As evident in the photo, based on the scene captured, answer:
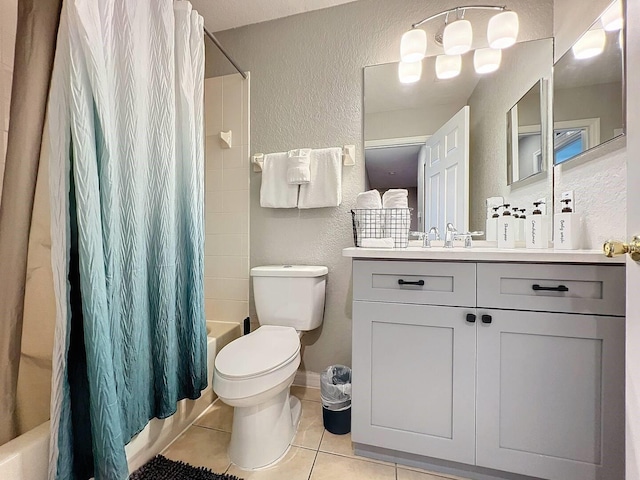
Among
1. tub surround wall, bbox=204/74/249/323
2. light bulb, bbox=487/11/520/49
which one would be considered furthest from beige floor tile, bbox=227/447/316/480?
light bulb, bbox=487/11/520/49

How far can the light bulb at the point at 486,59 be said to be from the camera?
145 cm

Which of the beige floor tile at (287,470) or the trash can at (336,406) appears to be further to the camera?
the trash can at (336,406)

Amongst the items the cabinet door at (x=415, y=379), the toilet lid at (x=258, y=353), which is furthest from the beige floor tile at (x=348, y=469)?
the toilet lid at (x=258, y=353)

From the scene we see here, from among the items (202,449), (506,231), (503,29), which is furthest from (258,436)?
(503,29)

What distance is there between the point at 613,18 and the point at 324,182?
4.36 feet

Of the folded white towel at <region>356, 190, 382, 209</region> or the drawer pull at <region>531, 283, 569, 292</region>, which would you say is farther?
the folded white towel at <region>356, 190, 382, 209</region>

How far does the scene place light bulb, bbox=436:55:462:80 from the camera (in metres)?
1.50

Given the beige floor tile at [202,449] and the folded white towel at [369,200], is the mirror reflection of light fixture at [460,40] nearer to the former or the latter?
the folded white towel at [369,200]

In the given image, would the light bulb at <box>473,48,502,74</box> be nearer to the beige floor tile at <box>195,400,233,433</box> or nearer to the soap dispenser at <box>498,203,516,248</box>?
the soap dispenser at <box>498,203,516,248</box>

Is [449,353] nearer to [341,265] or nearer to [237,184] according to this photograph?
[341,265]

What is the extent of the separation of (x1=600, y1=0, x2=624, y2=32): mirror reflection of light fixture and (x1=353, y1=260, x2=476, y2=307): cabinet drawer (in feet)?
3.43

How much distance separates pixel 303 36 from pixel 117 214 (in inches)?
61.4

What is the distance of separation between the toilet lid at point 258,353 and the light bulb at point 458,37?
5.61ft

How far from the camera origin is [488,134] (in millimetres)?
1443
